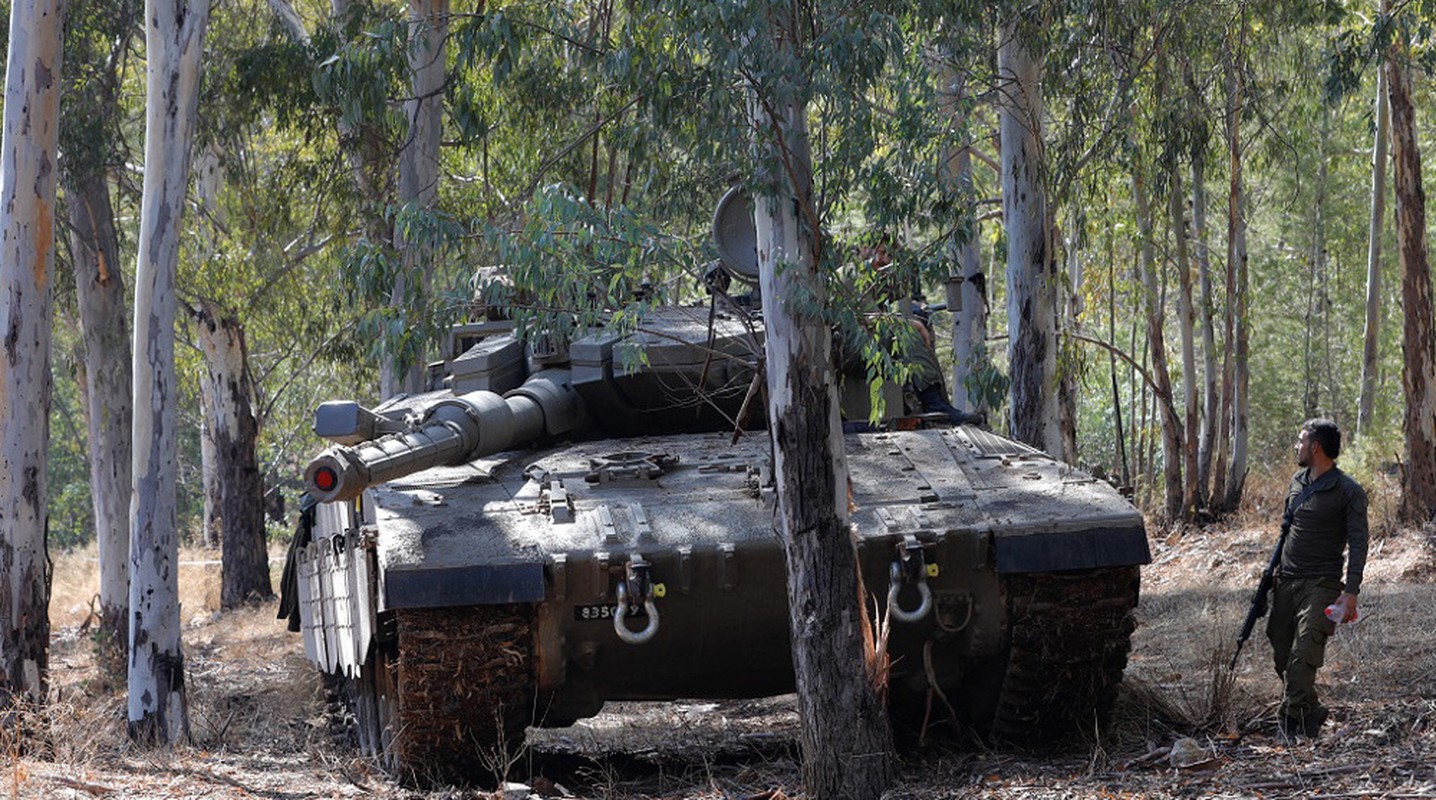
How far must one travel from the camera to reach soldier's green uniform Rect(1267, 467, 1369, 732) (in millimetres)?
7766

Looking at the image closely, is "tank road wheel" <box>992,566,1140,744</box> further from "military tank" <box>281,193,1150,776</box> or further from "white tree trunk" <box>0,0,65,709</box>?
"white tree trunk" <box>0,0,65,709</box>

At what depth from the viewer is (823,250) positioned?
7215mm

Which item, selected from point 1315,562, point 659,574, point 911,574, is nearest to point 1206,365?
point 1315,562

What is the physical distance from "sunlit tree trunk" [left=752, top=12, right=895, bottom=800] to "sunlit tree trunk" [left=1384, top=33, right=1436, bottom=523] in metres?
10.0

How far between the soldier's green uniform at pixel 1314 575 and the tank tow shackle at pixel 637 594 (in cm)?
279

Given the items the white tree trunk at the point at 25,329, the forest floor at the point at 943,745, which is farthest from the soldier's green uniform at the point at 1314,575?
the white tree trunk at the point at 25,329

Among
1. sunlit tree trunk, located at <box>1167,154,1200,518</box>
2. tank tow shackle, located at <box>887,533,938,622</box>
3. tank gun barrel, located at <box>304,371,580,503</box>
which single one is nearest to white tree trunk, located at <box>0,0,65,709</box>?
tank gun barrel, located at <box>304,371,580,503</box>

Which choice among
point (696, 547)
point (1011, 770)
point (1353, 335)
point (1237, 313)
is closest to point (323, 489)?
point (696, 547)

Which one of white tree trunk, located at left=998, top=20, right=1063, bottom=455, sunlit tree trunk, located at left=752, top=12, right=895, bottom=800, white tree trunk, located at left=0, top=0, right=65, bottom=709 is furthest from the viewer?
white tree trunk, located at left=998, top=20, right=1063, bottom=455

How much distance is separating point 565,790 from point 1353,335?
27889mm

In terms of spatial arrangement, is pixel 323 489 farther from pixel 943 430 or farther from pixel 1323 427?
pixel 1323 427

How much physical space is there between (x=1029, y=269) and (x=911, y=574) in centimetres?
580

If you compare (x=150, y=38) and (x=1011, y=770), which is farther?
(x=150, y=38)

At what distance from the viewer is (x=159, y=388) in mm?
10500
